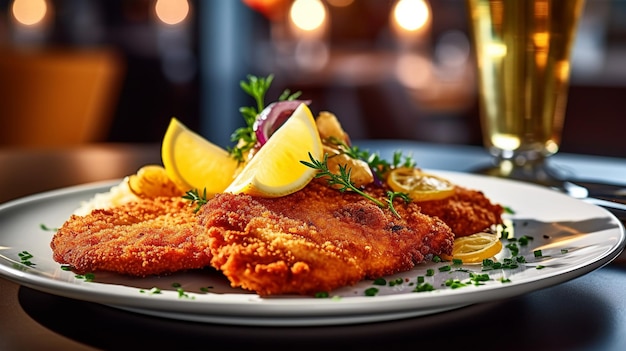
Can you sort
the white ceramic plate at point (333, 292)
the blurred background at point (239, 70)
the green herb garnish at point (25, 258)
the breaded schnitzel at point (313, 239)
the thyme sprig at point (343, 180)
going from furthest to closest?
the blurred background at point (239, 70) < the thyme sprig at point (343, 180) < the green herb garnish at point (25, 258) < the breaded schnitzel at point (313, 239) < the white ceramic plate at point (333, 292)

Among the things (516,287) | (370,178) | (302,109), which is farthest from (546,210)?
(516,287)

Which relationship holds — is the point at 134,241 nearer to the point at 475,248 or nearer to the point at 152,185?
the point at 152,185

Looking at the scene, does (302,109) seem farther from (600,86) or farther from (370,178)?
(600,86)

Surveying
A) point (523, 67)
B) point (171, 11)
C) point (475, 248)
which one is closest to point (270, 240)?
point (475, 248)

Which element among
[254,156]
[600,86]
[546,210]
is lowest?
[600,86]

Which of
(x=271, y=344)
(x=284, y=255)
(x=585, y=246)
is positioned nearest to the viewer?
(x=271, y=344)

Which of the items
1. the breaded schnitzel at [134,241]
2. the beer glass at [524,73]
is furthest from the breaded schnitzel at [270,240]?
the beer glass at [524,73]

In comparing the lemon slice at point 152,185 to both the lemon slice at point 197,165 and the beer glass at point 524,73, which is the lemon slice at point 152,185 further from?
the beer glass at point 524,73
